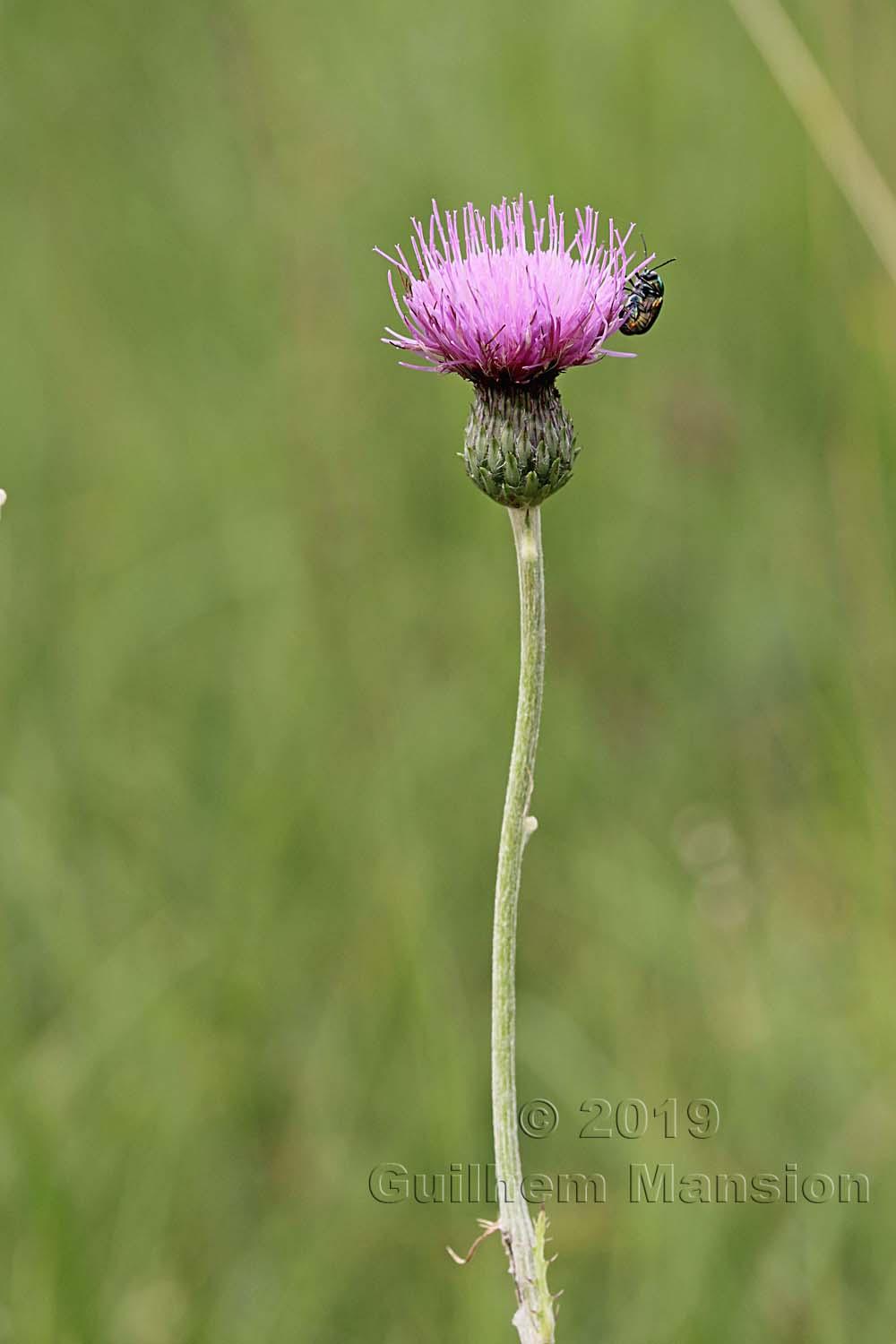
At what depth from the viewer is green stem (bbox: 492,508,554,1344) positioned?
1.64 m

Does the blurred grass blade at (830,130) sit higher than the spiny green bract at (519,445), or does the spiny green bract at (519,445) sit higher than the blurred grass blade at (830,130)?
the blurred grass blade at (830,130)

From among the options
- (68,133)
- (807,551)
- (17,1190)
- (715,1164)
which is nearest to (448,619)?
(807,551)

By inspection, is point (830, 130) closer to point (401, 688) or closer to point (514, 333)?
point (514, 333)

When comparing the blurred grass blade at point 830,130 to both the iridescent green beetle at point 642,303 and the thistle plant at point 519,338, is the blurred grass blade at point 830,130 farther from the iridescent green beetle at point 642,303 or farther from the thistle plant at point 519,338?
the thistle plant at point 519,338

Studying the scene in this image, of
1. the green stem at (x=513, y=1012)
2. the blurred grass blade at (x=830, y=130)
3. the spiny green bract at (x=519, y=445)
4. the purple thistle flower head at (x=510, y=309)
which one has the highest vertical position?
the blurred grass blade at (x=830, y=130)

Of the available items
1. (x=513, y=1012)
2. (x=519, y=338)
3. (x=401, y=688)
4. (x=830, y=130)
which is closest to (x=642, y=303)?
(x=519, y=338)

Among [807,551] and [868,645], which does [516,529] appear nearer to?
[868,645]

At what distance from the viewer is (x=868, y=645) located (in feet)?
14.0

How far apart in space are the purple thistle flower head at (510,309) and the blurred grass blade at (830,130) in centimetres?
150

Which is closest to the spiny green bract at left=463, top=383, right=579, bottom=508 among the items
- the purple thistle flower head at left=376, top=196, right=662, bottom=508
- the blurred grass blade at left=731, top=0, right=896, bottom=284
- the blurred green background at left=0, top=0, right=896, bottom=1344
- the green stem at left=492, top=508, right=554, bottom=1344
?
the purple thistle flower head at left=376, top=196, right=662, bottom=508

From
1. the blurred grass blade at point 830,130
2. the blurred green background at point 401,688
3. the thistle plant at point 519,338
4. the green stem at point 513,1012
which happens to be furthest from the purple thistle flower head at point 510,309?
the blurred green background at point 401,688

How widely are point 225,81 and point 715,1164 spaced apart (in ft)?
15.4

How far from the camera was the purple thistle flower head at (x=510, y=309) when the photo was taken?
1.96m

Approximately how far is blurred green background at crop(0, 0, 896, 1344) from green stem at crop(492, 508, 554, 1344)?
1267 mm
